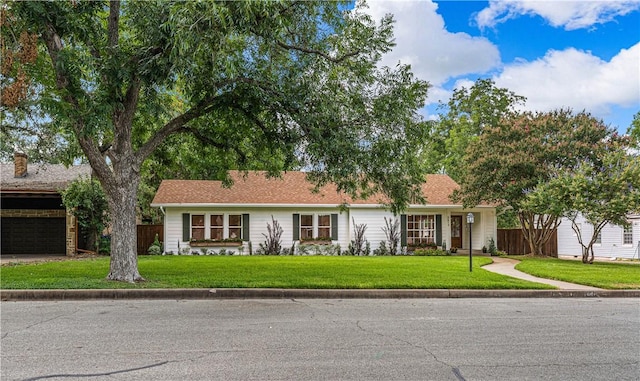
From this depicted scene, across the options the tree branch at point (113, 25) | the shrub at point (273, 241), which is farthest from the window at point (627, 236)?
the tree branch at point (113, 25)

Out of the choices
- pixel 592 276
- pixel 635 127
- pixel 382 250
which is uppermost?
pixel 635 127

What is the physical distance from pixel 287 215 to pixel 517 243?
1268 cm

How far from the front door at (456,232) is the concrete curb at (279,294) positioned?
1485 centimetres

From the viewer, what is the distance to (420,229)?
82.5 ft

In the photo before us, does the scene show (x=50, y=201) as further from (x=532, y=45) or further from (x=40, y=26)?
(x=532, y=45)

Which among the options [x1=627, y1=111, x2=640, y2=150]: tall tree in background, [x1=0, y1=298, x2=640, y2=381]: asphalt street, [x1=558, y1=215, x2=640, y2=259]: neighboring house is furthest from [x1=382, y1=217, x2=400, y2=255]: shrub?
[x1=627, y1=111, x2=640, y2=150]: tall tree in background

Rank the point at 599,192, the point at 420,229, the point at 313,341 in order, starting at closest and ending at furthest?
1. the point at 313,341
2. the point at 599,192
3. the point at 420,229

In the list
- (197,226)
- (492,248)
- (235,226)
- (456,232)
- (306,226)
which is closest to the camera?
(197,226)

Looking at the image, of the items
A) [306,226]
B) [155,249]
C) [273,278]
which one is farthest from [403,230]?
[273,278]

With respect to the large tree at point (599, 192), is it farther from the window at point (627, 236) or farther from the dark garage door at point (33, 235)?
the dark garage door at point (33, 235)

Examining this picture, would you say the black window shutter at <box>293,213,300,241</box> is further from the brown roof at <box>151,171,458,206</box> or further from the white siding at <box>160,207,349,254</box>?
the brown roof at <box>151,171,458,206</box>

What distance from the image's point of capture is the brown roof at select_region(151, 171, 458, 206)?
23438 mm

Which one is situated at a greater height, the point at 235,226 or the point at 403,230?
the point at 235,226

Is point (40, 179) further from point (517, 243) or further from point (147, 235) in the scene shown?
point (517, 243)
